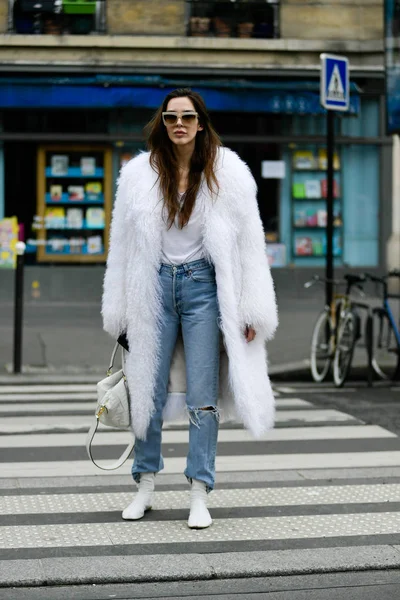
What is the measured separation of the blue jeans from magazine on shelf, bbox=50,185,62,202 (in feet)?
42.5

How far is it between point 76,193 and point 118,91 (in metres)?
1.65

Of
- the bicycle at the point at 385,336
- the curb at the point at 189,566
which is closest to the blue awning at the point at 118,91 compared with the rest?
the bicycle at the point at 385,336

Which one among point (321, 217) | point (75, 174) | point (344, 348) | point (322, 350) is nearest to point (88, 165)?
point (75, 174)

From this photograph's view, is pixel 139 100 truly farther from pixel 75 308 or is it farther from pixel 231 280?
pixel 231 280

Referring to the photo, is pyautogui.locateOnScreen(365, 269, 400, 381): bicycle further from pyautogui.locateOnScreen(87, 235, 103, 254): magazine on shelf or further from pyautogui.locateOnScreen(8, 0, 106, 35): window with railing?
pyautogui.locateOnScreen(8, 0, 106, 35): window with railing

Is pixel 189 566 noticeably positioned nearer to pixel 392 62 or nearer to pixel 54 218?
pixel 392 62

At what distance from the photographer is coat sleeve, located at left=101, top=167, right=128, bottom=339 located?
5215mm

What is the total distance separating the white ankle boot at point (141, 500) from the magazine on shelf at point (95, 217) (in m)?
12.9

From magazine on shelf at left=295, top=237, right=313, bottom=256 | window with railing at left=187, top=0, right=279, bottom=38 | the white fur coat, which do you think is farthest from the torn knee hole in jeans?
window with railing at left=187, top=0, right=279, bottom=38

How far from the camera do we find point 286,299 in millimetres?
18219

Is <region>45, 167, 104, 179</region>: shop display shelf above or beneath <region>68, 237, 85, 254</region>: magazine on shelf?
above

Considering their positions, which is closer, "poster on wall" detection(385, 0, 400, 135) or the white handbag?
the white handbag

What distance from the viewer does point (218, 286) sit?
5.11m

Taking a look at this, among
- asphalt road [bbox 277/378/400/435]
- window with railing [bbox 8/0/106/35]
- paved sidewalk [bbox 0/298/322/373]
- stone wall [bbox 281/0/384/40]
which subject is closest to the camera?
asphalt road [bbox 277/378/400/435]
